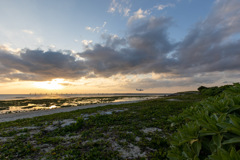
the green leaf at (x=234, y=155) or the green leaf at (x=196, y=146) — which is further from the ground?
the green leaf at (x=234, y=155)

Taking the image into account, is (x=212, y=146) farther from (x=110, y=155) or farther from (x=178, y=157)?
(x=110, y=155)

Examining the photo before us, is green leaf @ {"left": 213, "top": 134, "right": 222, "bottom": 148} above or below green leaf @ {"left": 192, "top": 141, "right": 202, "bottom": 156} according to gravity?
above

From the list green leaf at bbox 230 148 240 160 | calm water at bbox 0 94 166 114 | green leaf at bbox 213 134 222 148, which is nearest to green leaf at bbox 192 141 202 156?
green leaf at bbox 213 134 222 148

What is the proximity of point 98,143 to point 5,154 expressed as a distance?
13.9 ft

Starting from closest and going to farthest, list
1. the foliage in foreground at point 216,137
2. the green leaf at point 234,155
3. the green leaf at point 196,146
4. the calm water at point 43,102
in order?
1. the green leaf at point 234,155
2. the foliage in foreground at point 216,137
3. the green leaf at point 196,146
4. the calm water at point 43,102

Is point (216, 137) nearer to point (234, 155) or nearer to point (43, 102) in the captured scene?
point (234, 155)

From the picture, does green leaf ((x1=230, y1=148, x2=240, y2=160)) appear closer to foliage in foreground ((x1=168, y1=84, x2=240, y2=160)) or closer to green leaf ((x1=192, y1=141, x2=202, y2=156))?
foliage in foreground ((x1=168, y1=84, x2=240, y2=160))

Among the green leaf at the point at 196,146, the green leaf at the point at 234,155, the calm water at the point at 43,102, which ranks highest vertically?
the green leaf at the point at 234,155

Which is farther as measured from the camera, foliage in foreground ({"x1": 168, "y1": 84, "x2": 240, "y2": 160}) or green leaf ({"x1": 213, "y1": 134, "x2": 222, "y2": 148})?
green leaf ({"x1": 213, "y1": 134, "x2": 222, "y2": 148})

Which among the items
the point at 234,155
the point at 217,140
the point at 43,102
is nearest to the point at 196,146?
the point at 217,140

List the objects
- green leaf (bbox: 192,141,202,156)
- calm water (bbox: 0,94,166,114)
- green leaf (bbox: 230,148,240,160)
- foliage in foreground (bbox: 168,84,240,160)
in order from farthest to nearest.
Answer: calm water (bbox: 0,94,166,114) < green leaf (bbox: 192,141,202,156) < foliage in foreground (bbox: 168,84,240,160) < green leaf (bbox: 230,148,240,160)

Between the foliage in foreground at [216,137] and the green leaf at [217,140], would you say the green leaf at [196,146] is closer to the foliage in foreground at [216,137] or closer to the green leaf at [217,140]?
the foliage in foreground at [216,137]

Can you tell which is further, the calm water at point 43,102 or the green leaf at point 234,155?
the calm water at point 43,102

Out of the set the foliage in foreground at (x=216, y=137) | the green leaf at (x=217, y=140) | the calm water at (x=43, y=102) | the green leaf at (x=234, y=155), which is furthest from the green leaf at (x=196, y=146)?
the calm water at (x=43, y=102)
